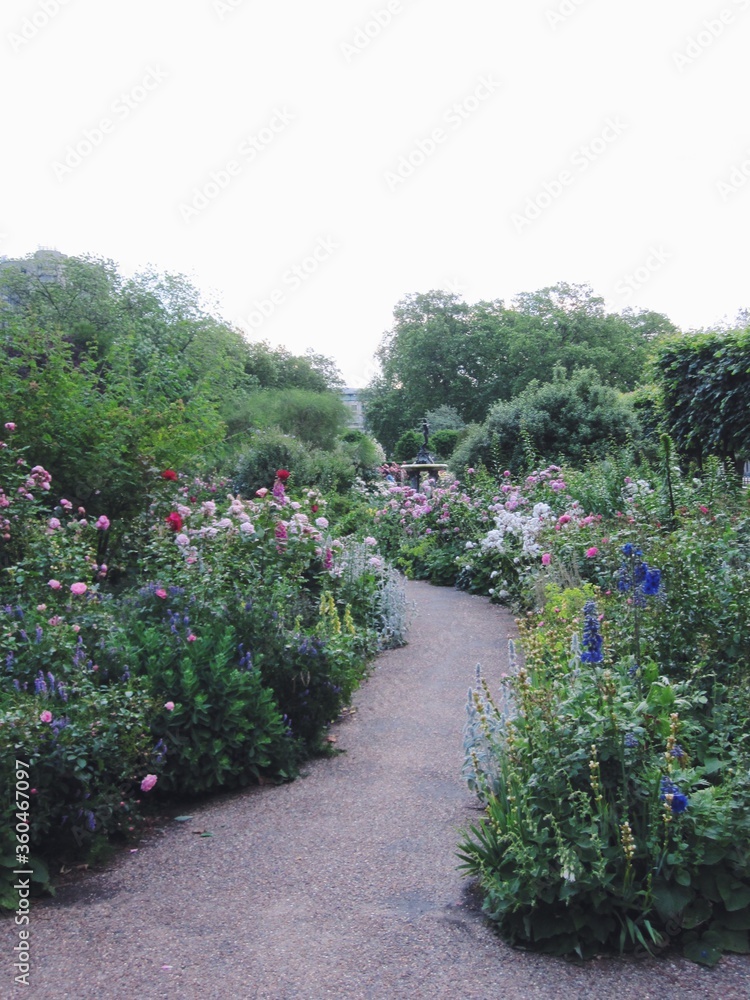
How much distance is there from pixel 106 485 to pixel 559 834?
529cm

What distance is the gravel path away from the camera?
7.86 ft

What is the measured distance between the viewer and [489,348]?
4103cm

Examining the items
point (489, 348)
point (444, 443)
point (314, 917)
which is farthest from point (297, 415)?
point (314, 917)

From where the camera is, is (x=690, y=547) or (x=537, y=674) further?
(x=690, y=547)

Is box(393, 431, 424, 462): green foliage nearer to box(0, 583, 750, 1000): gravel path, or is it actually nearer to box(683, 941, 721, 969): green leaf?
box(0, 583, 750, 1000): gravel path

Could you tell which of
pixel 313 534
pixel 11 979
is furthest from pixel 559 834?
pixel 313 534

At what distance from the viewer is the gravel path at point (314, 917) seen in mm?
2395

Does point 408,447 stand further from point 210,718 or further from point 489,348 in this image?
point 210,718

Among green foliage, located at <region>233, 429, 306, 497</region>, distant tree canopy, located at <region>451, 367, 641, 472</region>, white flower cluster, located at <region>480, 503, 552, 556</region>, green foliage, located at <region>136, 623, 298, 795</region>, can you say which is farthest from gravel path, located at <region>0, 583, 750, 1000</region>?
distant tree canopy, located at <region>451, 367, 641, 472</region>

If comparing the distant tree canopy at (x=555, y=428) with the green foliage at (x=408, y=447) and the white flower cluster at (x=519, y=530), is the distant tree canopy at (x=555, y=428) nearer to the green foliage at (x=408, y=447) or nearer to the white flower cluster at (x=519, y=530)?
the white flower cluster at (x=519, y=530)

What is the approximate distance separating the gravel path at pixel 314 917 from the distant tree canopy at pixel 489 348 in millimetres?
34802

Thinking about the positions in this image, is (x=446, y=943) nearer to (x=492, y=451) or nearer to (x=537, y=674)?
(x=537, y=674)

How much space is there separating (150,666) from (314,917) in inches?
62.6

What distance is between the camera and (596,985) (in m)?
2.38
